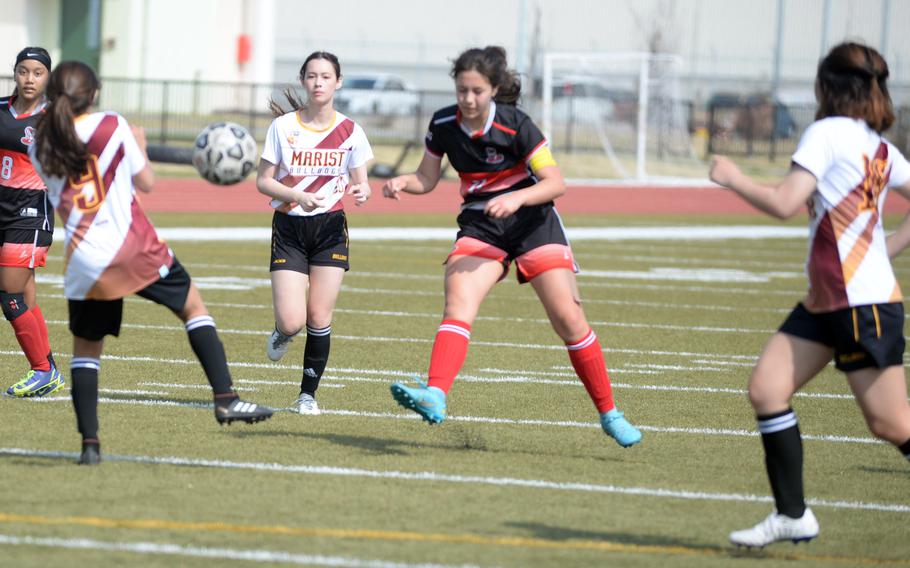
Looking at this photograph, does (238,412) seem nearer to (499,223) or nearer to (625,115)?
(499,223)

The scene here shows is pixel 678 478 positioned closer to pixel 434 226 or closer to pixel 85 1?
pixel 434 226

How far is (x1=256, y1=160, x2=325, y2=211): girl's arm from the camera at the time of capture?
25.7ft

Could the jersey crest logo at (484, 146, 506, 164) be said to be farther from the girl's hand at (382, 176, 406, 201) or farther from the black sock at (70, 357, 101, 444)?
the black sock at (70, 357, 101, 444)

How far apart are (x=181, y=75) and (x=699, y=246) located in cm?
2866

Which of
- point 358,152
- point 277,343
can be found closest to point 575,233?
point 277,343

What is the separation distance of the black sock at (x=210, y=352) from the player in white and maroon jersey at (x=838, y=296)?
2464 millimetres

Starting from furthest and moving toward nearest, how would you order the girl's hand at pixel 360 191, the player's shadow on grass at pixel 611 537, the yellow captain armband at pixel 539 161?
the girl's hand at pixel 360 191 → the yellow captain armband at pixel 539 161 → the player's shadow on grass at pixel 611 537

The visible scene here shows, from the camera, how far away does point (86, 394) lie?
6398 mm

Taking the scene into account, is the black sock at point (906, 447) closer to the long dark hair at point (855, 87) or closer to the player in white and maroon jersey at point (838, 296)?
the player in white and maroon jersey at point (838, 296)

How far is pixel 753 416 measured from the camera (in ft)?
28.0

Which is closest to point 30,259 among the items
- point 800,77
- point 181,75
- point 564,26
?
point 181,75

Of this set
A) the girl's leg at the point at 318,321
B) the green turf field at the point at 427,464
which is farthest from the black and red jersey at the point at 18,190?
the girl's leg at the point at 318,321

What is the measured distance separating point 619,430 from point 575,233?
50.2ft

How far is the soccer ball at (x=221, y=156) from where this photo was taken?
890 centimetres
